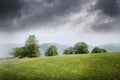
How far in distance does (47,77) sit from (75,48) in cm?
11380

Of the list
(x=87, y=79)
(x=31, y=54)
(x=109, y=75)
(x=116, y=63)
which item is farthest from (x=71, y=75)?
(x=31, y=54)

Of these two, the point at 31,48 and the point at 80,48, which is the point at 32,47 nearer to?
the point at 31,48

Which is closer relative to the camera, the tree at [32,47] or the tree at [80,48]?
the tree at [32,47]

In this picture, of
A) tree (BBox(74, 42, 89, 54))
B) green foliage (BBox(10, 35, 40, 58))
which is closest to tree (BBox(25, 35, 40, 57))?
green foliage (BBox(10, 35, 40, 58))

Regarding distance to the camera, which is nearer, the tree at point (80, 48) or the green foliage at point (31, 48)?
the green foliage at point (31, 48)

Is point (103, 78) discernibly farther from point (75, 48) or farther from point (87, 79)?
point (75, 48)

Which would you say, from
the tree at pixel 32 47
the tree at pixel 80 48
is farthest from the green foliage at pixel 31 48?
the tree at pixel 80 48

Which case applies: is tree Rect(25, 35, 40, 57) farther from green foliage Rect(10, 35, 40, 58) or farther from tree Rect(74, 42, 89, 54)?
tree Rect(74, 42, 89, 54)

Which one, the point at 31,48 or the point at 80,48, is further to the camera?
the point at 80,48

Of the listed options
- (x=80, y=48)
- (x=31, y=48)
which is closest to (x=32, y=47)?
(x=31, y=48)

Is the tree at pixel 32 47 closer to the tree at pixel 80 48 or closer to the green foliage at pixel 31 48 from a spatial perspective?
the green foliage at pixel 31 48

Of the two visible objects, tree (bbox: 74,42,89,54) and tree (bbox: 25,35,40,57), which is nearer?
tree (bbox: 25,35,40,57)

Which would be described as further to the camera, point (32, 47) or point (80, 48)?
point (80, 48)

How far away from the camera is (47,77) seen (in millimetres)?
42562
